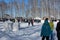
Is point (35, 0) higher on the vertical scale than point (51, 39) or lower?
higher

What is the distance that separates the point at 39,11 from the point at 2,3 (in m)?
15.3

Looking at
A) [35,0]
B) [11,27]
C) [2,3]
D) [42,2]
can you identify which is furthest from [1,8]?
[11,27]

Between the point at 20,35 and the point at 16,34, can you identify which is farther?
the point at 16,34

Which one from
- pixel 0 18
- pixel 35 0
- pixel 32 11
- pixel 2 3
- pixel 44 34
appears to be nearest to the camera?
pixel 44 34

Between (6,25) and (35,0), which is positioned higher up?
(35,0)

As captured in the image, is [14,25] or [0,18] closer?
[14,25]

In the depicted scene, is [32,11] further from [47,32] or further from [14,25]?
[47,32]

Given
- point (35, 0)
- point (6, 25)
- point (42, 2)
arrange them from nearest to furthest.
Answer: point (6, 25) → point (42, 2) → point (35, 0)

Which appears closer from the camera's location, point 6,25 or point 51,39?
point 51,39

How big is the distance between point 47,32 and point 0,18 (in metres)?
79.6

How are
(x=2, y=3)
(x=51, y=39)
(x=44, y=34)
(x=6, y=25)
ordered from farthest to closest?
(x=2, y=3), (x=6, y=25), (x=51, y=39), (x=44, y=34)

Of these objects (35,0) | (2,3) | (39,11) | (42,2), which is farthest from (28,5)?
(39,11)

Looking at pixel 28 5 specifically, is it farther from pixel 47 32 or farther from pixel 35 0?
pixel 47 32

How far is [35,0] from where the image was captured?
205 feet
